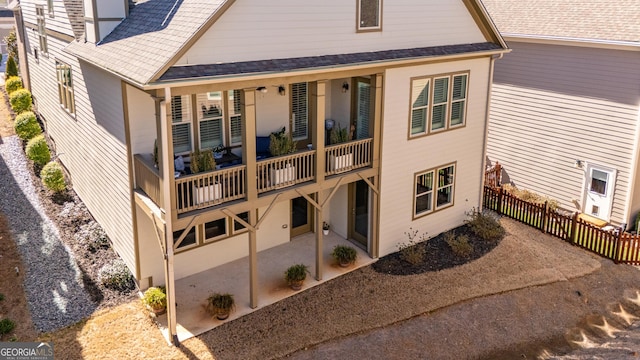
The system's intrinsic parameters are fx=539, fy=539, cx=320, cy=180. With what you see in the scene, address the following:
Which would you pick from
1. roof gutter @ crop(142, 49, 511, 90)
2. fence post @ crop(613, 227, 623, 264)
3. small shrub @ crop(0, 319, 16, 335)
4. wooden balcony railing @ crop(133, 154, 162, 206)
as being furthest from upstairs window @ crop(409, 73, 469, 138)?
small shrub @ crop(0, 319, 16, 335)

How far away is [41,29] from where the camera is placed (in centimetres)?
2064

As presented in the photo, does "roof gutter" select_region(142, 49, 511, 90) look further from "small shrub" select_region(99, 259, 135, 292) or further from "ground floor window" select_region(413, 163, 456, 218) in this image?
"small shrub" select_region(99, 259, 135, 292)

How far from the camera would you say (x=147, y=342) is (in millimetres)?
12695

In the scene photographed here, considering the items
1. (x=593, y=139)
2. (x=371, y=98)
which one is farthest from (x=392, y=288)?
(x=593, y=139)

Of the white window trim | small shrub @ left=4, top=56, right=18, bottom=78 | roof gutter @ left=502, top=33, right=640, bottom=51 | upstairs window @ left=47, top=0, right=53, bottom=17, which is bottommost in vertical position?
the white window trim

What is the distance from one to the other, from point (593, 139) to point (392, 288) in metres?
10.4

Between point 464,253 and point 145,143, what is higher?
point 145,143

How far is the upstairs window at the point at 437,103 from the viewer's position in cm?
1650

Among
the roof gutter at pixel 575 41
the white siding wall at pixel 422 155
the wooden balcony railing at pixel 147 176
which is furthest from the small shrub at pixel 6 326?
the roof gutter at pixel 575 41

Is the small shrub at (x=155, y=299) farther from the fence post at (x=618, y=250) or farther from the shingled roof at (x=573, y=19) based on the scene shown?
the shingled roof at (x=573, y=19)

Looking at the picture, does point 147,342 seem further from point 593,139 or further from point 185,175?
point 593,139

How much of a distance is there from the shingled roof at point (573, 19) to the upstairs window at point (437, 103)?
219 inches

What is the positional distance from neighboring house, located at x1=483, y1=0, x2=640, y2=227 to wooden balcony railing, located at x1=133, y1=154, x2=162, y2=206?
1529cm

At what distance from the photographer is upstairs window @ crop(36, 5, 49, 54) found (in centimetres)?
2020
